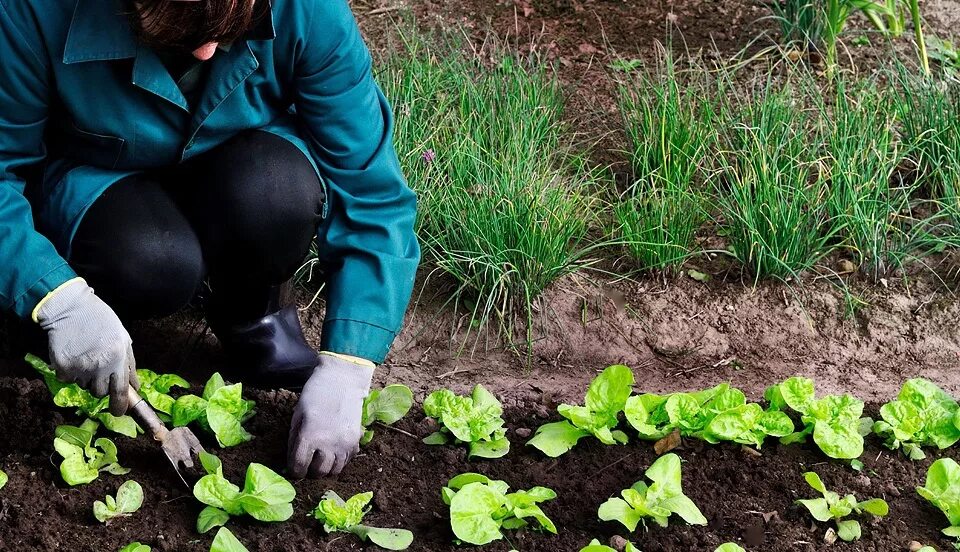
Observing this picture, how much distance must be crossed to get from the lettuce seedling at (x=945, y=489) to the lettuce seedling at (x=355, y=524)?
0.96 meters

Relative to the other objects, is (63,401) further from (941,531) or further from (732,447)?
(941,531)

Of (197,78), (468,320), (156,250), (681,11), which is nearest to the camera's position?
(197,78)

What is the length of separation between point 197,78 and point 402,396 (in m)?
0.74

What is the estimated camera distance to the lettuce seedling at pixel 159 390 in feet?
7.10

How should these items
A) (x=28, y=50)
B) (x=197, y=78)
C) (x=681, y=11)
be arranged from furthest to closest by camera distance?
(x=681, y=11)
(x=197, y=78)
(x=28, y=50)

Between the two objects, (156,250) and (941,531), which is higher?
(156,250)

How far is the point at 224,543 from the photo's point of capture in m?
1.74

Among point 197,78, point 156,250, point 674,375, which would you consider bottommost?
point 674,375

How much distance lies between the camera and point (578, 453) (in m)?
2.16

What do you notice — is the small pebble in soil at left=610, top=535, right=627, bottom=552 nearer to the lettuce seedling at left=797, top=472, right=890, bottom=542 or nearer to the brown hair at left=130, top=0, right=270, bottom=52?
the lettuce seedling at left=797, top=472, right=890, bottom=542

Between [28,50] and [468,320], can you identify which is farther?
[468,320]

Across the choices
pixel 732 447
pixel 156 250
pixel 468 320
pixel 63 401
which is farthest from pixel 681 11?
pixel 63 401

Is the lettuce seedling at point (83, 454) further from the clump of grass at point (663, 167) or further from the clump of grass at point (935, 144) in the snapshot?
the clump of grass at point (935, 144)

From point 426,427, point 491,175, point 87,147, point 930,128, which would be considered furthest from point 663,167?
point 87,147
